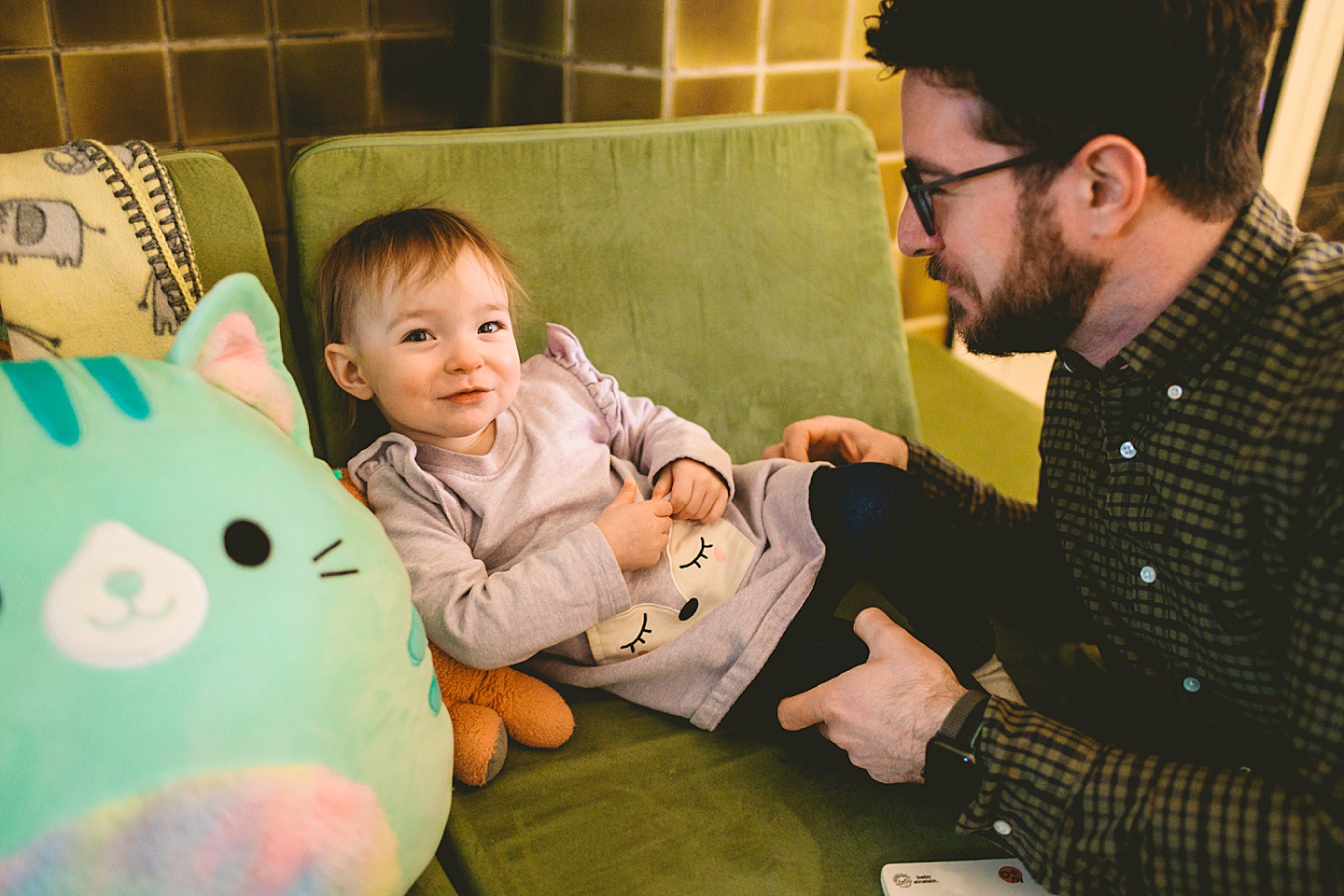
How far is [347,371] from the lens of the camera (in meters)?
1.23

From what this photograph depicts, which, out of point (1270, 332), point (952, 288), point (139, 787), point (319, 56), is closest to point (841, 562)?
point (952, 288)

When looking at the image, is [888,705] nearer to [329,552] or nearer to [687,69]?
[329,552]

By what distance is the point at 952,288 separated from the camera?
1.17 metres

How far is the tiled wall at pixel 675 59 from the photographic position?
1880 millimetres

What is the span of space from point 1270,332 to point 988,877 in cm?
60

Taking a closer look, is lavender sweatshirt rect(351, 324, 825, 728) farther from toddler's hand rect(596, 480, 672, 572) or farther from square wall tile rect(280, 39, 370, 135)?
square wall tile rect(280, 39, 370, 135)

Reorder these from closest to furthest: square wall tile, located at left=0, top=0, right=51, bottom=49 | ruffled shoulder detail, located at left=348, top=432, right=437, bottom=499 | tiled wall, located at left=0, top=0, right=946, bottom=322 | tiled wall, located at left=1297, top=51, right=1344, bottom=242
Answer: ruffled shoulder detail, located at left=348, top=432, right=437, bottom=499, square wall tile, located at left=0, top=0, right=51, bottom=49, tiled wall, located at left=0, top=0, right=946, bottom=322, tiled wall, located at left=1297, top=51, right=1344, bottom=242

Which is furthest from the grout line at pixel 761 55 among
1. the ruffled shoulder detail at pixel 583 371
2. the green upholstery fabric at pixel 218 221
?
the green upholstery fabric at pixel 218 221

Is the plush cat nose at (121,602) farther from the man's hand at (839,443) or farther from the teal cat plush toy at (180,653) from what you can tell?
the man's hand at (839,443)

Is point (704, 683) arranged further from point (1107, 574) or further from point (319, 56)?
point (319, 56)

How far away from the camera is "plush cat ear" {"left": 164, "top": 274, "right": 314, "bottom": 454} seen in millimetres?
802

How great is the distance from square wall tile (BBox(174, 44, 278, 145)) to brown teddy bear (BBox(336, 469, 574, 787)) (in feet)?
3.84

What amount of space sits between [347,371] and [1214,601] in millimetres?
998

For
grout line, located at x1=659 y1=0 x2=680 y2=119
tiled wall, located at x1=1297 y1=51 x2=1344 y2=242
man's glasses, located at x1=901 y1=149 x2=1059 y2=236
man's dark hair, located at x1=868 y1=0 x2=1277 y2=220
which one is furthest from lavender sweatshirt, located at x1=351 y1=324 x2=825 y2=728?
tiled wall, located at x1=1297 y1=51 x2=1344 y2=242
